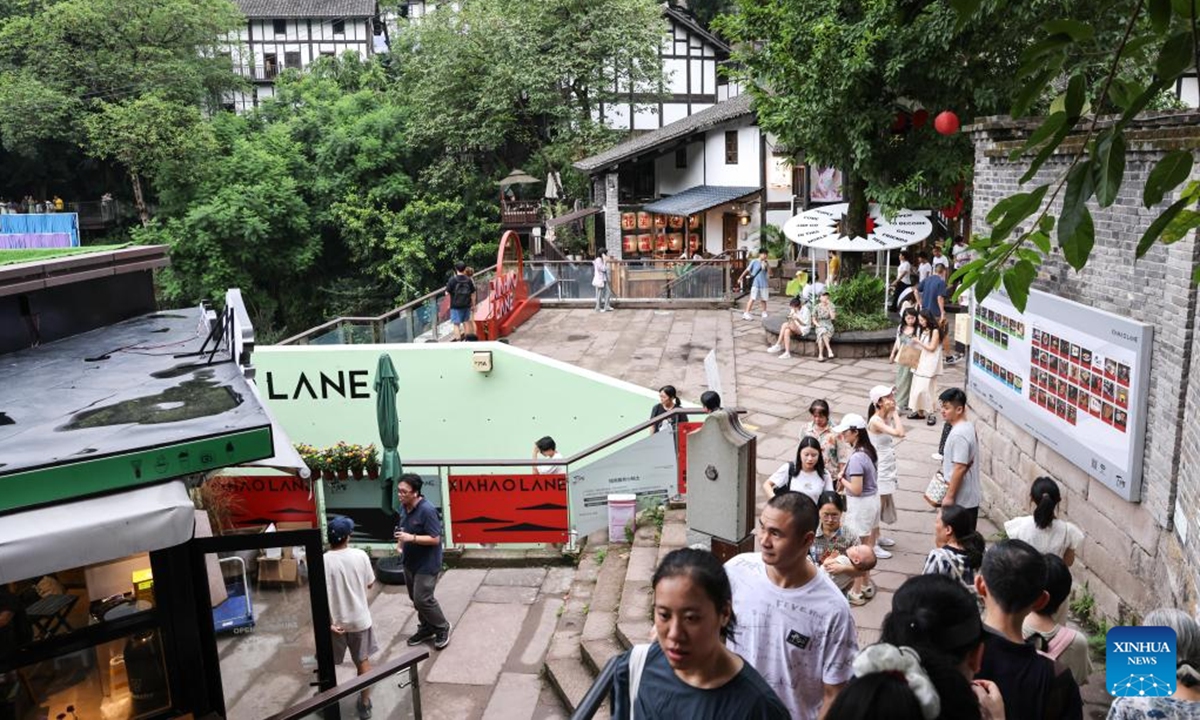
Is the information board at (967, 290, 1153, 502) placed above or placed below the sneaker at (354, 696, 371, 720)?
above

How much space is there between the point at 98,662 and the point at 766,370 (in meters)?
11.1

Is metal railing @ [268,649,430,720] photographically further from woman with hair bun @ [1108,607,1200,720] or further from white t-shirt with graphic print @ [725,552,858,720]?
woman with hair bun @ [1108,607,1200,720]

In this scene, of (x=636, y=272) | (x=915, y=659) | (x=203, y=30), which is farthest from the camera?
(x=203, y=30)

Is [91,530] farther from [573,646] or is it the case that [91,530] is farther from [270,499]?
[270,499]

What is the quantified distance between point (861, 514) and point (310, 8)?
44.3 meters

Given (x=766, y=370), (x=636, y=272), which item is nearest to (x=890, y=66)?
(x=766, y=370)

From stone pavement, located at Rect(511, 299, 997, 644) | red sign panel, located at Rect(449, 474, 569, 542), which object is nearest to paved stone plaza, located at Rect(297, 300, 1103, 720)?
stone pavement, located at Rect(511, 299, 997, 644)

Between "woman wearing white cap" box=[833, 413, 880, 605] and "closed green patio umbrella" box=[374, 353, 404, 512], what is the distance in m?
5.28

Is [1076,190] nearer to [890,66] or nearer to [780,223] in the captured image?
[890,66]

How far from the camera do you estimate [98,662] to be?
15.7 ft

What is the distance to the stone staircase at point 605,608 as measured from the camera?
6.57 m

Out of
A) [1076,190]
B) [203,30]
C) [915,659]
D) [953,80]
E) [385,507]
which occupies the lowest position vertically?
[385,507]

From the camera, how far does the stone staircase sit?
21.5 feet

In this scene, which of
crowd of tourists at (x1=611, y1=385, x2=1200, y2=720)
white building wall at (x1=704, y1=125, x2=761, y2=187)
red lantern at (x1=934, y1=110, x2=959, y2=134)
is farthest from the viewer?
white building wall at (x1=704, y1=125, x2=761, y2=187)
